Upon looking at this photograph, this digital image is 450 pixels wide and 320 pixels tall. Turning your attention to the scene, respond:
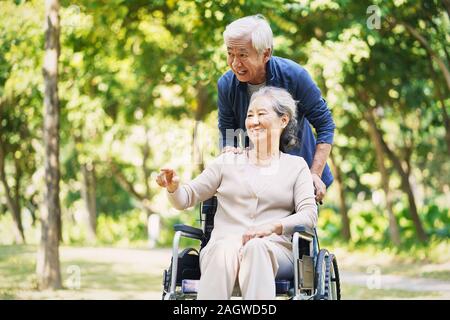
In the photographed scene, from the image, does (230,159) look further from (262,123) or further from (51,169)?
(51,169)

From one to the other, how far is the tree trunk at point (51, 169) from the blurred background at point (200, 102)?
0.33 ft

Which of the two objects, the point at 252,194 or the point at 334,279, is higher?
the point at 252,194

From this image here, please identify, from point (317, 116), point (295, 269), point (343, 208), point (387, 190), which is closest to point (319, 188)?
point (317, 116)

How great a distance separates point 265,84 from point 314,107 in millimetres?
311

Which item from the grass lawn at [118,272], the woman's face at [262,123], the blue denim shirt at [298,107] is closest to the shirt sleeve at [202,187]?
the woman's face at [262,123]

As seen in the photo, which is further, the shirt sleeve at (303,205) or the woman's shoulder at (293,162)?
the woman's shoulder at (293,162)

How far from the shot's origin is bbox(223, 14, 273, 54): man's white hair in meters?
4.38

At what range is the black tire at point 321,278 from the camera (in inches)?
167

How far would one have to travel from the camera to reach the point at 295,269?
3.96 m

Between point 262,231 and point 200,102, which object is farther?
point 200,102

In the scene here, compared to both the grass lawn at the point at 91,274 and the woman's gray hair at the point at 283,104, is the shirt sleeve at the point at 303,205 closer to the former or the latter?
the woman's gray hair at the point at 283,104

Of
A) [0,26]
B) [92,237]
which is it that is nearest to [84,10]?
[0,26]

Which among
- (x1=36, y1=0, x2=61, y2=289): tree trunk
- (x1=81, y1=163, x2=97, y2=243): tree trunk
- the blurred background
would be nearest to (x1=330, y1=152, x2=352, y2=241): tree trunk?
the blurred background
